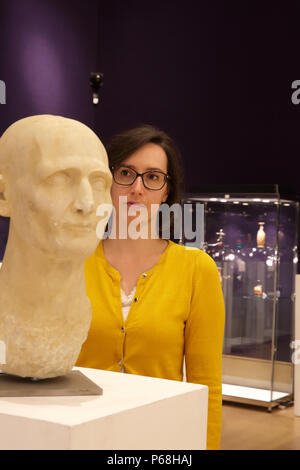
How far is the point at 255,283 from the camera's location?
6.37 m

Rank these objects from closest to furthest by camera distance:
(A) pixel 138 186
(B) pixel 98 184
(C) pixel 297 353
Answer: (B) pixel 98 184
(A) pixel 138 186
(C) pixel 297 353

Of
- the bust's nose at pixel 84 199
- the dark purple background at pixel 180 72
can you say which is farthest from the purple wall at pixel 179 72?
the bust's nose at pixel 84 199

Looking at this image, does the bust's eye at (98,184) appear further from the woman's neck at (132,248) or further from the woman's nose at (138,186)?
the woman's neck at (132,248)

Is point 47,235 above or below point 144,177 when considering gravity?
below

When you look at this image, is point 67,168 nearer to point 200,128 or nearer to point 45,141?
point 45,141

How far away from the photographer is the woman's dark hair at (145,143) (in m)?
2.11

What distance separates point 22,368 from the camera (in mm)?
1577

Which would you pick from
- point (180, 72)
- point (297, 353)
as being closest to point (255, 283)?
point (297, 353)

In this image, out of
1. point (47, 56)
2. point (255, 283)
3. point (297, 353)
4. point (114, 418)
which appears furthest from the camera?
point (47, 56)

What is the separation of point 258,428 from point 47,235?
14.2ft

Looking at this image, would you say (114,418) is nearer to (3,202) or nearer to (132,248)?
(3,202)

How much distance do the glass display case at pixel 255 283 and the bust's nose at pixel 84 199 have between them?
473 cm
